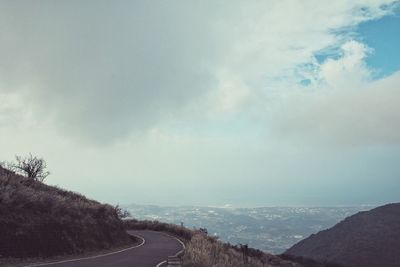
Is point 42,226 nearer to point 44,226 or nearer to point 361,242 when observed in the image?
point 44,226

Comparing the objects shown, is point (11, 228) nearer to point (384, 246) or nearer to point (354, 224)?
point (384, 246)

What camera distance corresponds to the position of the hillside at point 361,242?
88.8 m

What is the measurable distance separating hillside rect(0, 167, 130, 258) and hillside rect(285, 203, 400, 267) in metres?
57.3

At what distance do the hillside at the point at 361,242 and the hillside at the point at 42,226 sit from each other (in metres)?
57.3

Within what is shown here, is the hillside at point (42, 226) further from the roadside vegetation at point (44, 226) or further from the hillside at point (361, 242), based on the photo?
the hillside at point (361, 242)

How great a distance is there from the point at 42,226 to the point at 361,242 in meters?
87.7

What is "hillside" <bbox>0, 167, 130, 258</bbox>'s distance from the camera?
22.5 meters

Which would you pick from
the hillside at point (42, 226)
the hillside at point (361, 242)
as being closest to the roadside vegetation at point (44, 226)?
the hillside at point (42, 226)

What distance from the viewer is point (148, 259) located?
25484 mm

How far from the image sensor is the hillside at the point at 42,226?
22.5m

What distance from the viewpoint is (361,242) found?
100000mm

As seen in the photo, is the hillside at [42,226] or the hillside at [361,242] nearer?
the hillside at [42,226]

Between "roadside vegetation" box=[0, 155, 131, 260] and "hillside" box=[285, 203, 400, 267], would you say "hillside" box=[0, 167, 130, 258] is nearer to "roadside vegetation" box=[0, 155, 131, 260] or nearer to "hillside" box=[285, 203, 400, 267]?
"roadside vegetation" box=[0, 155, 131, 260]

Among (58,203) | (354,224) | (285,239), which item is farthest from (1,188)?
(285,239)
